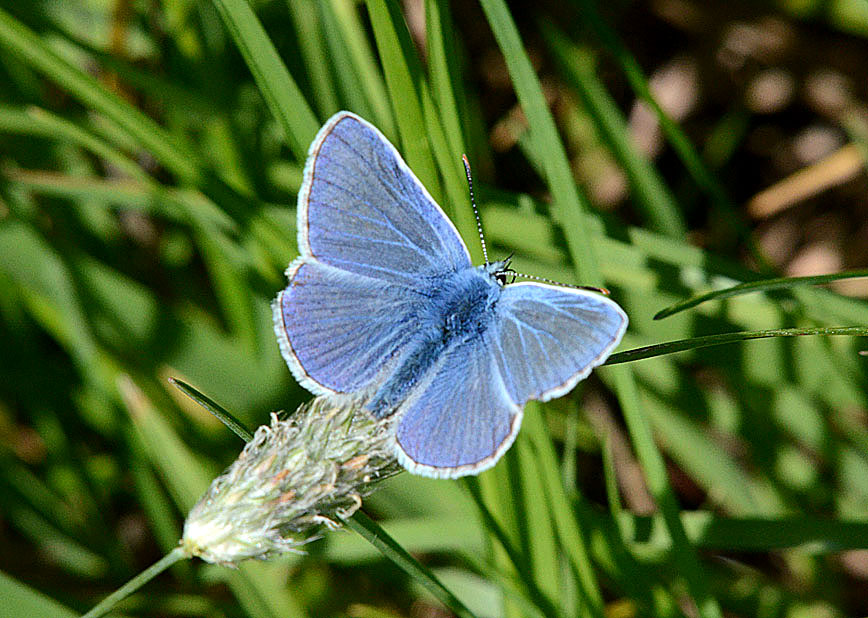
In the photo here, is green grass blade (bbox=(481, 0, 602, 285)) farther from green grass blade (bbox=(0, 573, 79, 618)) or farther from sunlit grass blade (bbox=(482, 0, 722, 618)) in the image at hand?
green grass blade (bbox=(0, 573, 79, 618))

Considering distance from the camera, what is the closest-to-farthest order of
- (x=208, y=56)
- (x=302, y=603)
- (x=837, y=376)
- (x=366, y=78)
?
1. (x=366, y=78)
2. (x=837, y=376)
3. (x=208, y=56)
4. (x=302, y=603)

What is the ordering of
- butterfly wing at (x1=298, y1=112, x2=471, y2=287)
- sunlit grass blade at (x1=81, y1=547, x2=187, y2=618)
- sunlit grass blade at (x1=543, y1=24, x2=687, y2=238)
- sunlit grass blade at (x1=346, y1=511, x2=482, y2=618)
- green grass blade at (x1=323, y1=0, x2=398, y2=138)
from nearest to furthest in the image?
sunlit grass blade at (x1=81, y1=547, x2=187, y2=618) < sunlit grass blade at (x1=346, y1=511, x2=482, y2=618) < butterfly wing at (x1=298, y1=112, x2=471, y2=287) < green grass blade at (x1=323, y1=0, x2=398, y2=138) < sunlit grass blade at (x1=543, y1=24, x2=687, y2=238)

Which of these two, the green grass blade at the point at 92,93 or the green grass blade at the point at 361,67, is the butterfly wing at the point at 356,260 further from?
the green grass blade at the point at 92,93

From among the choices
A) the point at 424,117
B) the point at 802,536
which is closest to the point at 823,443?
the point at 802,536

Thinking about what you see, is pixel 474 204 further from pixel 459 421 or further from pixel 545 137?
pixel 459 421

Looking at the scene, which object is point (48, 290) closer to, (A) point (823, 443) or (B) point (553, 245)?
(B) point (553, 245)

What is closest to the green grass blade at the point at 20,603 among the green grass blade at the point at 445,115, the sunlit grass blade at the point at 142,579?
the sunlit grass blade at the point at 142,579

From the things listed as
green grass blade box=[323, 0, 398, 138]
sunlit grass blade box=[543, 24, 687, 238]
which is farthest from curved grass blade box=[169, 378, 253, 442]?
sunlit grass blade box=[543, 24, 687, 238]
